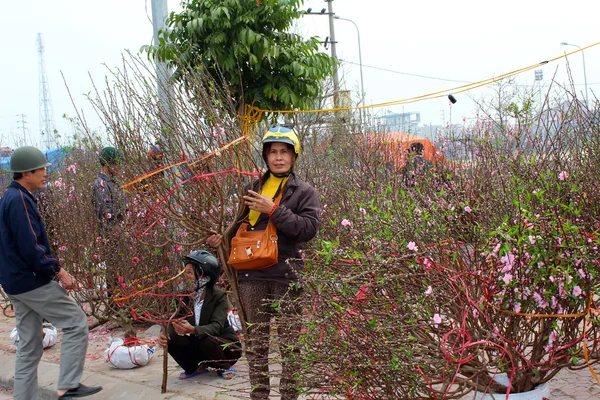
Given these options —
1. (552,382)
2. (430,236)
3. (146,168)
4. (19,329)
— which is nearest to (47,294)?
(19,329)

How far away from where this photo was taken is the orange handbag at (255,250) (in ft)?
12.3

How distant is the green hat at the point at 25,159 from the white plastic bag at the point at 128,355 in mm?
1809

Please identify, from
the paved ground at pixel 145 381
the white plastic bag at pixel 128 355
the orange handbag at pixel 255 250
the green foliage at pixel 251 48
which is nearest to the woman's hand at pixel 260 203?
the orange handbag at pixel 255 250

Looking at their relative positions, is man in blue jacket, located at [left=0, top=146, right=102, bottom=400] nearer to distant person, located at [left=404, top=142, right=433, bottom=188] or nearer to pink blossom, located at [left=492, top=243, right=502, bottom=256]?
distant person, located at [left=404, top=142, right=433, bottom=188]

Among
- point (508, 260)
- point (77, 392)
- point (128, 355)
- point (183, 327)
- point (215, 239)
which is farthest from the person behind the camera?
point (128, 355)

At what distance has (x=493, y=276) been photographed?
2842 millimetres

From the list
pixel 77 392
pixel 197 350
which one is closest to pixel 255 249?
pixel 197 350

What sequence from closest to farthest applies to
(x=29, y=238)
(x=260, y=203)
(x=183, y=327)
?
(x=260, y=203)
(x=29, y=238)
(x=183, y=327)

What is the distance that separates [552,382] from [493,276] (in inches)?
77.2

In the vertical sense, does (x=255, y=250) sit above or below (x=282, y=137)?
below

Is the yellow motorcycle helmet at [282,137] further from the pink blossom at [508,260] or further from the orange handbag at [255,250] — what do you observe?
the pink blossom at [508,260]

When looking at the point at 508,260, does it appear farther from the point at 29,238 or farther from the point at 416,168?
the point at 29,238

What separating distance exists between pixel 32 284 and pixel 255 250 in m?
1.90

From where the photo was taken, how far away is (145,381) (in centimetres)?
519
